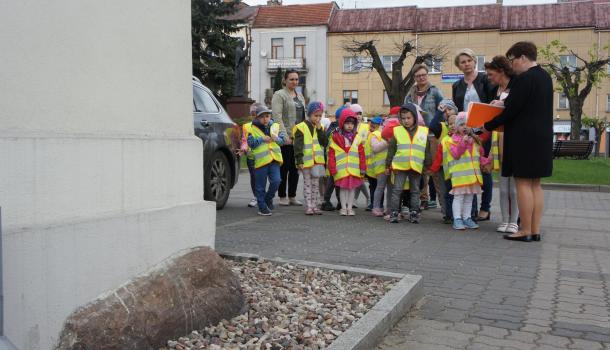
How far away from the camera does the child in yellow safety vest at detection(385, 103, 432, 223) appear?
7961 mm

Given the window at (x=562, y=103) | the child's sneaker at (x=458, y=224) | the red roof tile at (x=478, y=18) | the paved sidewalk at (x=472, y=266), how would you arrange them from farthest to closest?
the window at (x=562, y=103), the red roof tile at (x=478, y=18), the child's sneaker at (x=458, y=224), the paved sidewalk at (x=472, y=266)

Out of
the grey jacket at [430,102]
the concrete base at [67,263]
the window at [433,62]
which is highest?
the window at [433,62]

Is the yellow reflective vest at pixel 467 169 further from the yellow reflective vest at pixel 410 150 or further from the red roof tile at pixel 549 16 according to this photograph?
the red roof tile at pixel 549 16

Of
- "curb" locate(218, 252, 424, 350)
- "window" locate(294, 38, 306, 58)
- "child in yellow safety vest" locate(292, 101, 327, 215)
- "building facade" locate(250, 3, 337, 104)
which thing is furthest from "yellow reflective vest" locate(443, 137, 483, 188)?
"window" locate(294, 38, 306, 58)

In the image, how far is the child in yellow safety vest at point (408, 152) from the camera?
7961 millimetres

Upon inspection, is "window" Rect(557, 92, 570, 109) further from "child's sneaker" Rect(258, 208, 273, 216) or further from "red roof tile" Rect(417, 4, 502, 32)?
"child's sneaker" Rect(258, 208, 273, 216)

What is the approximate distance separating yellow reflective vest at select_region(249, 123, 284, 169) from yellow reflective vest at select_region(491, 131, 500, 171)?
2.95 m

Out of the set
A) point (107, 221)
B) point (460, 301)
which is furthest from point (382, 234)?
point (107, 221)

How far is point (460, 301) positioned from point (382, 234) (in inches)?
110

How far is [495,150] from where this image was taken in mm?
7871

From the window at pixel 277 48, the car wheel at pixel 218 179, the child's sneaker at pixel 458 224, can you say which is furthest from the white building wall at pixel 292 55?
the child's sneaker at pixel 458 224

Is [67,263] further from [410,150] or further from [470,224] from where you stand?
[470,224]

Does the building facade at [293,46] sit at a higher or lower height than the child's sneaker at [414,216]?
higher

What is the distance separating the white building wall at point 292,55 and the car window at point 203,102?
1864 inches
